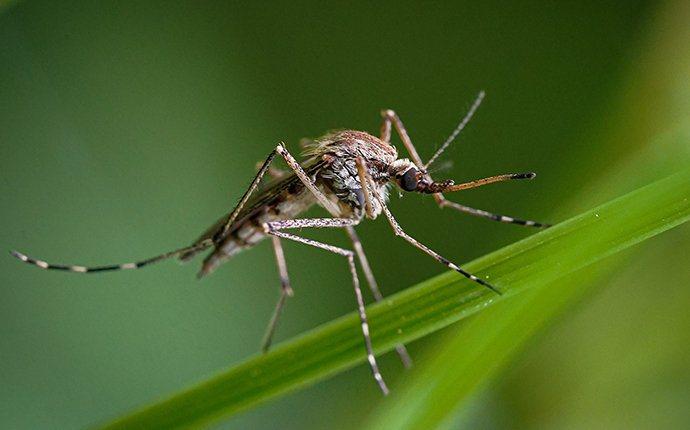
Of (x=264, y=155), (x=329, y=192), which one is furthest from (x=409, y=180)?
(x=264, y=155)

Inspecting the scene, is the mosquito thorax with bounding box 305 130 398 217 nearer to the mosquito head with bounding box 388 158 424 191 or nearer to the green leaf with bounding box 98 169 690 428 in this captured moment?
the mosquito head with bounding box 388 158 424 191

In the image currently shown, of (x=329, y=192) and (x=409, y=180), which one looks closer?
(x=409, y=180)

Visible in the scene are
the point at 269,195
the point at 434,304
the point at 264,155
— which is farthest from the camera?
the point at 264,155

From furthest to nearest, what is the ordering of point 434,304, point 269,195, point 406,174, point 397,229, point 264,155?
point 264,155 → point 269,195 → point 406,174 → point 397,229 → point 434,304

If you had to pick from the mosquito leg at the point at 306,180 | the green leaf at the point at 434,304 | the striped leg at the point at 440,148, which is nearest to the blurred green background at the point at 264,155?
the striped leg at the point at 440,148

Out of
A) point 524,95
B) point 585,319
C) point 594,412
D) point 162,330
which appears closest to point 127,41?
point 162,330

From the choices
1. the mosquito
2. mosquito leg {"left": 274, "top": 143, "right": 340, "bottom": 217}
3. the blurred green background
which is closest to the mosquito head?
the mosquito

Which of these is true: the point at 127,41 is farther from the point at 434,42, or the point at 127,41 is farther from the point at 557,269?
the point at 557,269

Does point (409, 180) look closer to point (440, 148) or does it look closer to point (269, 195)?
point (440, 148)
